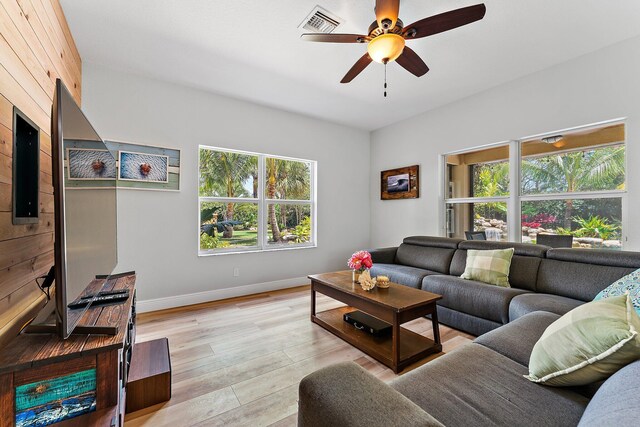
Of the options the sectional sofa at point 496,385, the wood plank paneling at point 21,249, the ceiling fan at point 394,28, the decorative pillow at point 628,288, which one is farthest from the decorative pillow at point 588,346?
the wood plank paneling at point 21,249

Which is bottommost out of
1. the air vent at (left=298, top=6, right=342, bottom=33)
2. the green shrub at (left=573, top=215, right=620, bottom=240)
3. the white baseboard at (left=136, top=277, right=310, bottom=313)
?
the white baseboard at (left=136, top=277, right=310, bottom=313)

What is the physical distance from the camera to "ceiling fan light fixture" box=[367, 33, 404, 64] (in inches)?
71.9

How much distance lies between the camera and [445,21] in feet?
5.71

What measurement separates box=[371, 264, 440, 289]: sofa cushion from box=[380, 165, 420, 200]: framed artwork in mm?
A: 1450

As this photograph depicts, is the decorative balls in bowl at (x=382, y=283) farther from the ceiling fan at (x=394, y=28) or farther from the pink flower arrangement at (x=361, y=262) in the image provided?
the ceiling fan at (x=394, y=28)

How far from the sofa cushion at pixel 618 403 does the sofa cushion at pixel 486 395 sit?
0.70 feet

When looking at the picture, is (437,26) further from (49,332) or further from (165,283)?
(165,283)

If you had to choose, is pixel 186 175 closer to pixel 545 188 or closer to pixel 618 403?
pixel 618 403

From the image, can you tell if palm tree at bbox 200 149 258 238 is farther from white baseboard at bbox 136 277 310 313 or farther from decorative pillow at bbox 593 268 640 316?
decorative pillow at bbox 593 268 640 316

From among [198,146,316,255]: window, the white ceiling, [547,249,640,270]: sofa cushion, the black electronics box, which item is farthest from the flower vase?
the white ceiling

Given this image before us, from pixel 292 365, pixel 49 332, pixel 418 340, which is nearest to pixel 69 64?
pixel 49 332

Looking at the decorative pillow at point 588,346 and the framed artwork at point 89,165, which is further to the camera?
the framed artwork at point 89,165

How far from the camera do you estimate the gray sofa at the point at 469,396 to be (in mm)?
715

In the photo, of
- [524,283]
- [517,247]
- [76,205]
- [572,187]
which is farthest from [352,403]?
[572,187]
